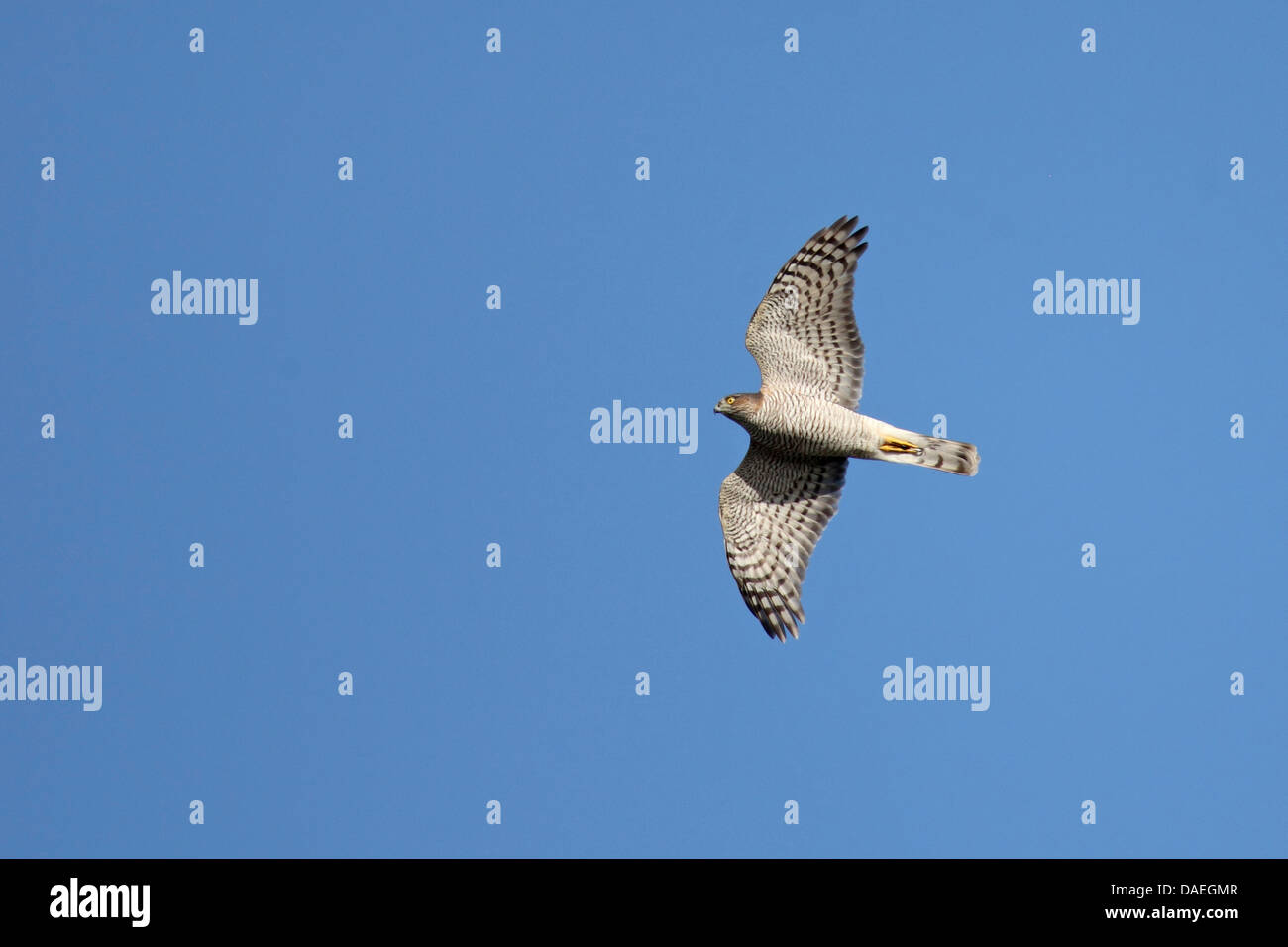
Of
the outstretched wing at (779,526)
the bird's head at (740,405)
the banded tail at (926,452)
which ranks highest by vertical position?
the bird's head at (740,405)

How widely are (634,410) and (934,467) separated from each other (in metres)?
5.73

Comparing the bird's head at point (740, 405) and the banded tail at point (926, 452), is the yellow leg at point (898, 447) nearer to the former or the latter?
the banded tail at point (926, 452)

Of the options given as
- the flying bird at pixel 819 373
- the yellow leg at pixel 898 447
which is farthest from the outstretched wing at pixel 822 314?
the yellow leg at pixel 898 447

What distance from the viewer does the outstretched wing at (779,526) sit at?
14141mm

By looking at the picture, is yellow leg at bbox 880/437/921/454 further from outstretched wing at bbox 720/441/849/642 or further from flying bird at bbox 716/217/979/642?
outstretched wing at bbox 720/441/849/642

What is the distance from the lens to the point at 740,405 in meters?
13.3

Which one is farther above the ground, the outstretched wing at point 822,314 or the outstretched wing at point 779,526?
the outstretched wing at point 822,314

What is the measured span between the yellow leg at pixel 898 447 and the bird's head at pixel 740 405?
1.13 metres

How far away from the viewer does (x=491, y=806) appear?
1938 centimetres

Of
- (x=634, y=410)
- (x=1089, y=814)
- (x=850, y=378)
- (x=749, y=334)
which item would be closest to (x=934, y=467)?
(x=850, y=378)

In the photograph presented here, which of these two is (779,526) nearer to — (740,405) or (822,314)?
(740,405)

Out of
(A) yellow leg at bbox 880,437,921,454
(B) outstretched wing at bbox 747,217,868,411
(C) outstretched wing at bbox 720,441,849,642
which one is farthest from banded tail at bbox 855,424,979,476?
(C) outstretched wing at bbox 720,441,849,642
